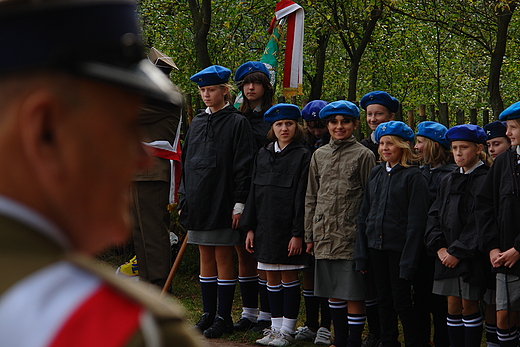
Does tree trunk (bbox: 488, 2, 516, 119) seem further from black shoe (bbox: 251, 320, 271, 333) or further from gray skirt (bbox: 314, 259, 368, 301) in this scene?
gray skirt (bbox: 314, 259, 368, 301)

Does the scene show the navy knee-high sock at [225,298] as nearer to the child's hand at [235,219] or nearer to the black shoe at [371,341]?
the child's hand at [235,219]

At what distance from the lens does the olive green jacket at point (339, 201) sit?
5578 mm

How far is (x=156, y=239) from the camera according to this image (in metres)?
6.65

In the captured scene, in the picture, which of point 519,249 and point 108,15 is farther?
point 519,249

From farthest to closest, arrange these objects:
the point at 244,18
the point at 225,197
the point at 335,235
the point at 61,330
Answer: the point at 244,18
the point at 225,197
the point at 335,235
the point at 61,330

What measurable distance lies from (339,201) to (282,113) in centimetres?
104

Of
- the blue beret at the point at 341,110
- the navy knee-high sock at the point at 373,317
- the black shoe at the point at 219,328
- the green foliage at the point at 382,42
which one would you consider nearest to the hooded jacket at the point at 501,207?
the navy knee-high sock at the point at 373,317

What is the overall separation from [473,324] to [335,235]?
4.17 ft

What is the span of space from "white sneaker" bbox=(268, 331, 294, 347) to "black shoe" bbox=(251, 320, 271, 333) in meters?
0.43

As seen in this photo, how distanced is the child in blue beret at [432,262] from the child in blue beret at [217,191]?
1.67 meters

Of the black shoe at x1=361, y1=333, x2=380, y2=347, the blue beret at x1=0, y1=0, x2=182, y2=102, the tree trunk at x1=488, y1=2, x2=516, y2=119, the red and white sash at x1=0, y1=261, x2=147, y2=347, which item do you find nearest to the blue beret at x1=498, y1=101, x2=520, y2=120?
the black shoe at x1=361, y1=333, x2=380, y2=347

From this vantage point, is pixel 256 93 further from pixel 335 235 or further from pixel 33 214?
pixel 33 214

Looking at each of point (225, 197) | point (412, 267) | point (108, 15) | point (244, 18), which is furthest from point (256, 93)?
point (244, 18)

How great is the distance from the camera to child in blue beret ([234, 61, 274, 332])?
255 inches
